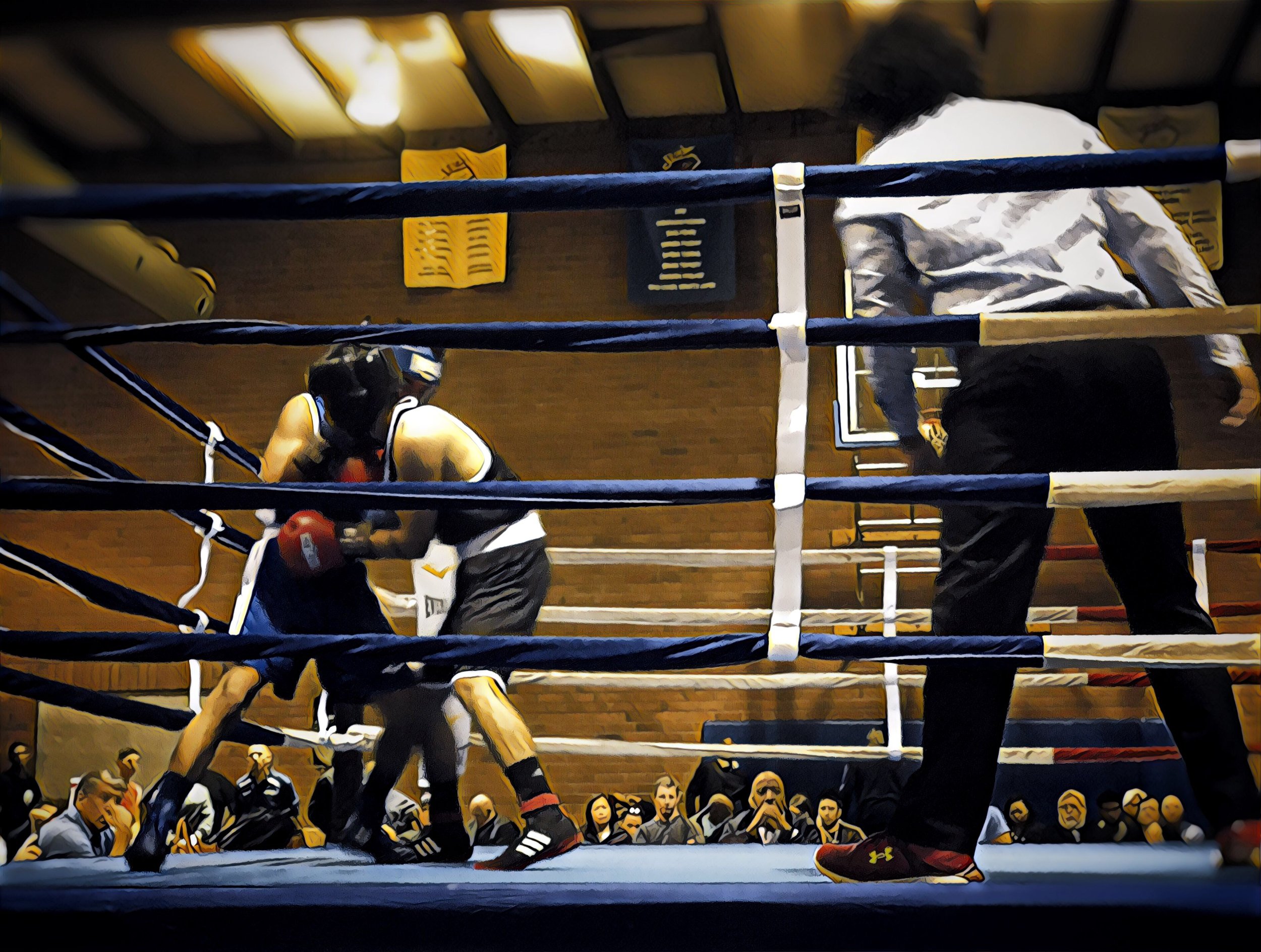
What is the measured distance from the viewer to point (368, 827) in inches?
91.6

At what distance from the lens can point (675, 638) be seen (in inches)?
59.9

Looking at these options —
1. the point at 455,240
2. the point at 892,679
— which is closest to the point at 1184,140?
the point at 455,240

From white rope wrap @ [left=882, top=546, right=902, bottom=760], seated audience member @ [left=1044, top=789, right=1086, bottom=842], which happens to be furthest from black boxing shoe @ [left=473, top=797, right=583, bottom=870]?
seated audience member @ [left=1044, top=789, right=1086, bottom=842]

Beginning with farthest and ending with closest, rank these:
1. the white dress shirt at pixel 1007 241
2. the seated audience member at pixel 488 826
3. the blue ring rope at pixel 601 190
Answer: the seated audience member at pixel 488 826 < the white dress shirt at pixel 1007 241 < the blue ring rope at pixel 601 190

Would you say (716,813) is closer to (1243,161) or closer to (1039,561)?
(1039,561)

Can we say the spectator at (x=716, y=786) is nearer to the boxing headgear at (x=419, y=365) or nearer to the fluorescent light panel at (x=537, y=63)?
the boxing headgear at (x=419, y=365)

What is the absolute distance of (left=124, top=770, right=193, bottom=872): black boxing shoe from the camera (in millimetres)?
1784

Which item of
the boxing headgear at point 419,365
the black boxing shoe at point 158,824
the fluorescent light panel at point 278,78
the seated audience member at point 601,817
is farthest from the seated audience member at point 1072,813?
the fluorescent light panel at point 278,78

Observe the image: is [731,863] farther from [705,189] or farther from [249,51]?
[249,51]

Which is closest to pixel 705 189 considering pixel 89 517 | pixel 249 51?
pixel 249 51

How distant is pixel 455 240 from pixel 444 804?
17.6ft

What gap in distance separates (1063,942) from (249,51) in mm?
6314

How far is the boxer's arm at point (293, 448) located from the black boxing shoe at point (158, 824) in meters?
0.63

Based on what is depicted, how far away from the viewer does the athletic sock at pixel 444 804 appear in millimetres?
2232
